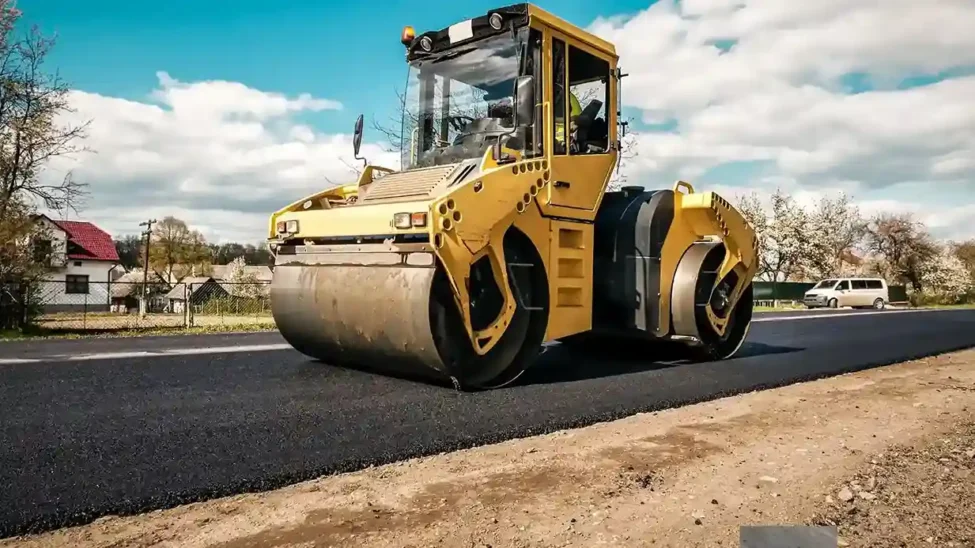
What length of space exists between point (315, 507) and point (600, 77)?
5464 mm

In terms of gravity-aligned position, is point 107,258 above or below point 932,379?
above

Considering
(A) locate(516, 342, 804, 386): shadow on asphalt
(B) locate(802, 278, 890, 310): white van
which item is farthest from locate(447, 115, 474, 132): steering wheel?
(B) locate(802, 278, 890, 310): white van

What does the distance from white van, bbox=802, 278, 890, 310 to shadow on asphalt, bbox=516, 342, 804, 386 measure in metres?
26.0

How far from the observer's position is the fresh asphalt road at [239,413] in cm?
319

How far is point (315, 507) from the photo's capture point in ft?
9.86

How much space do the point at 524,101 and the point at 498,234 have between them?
50.1 inches

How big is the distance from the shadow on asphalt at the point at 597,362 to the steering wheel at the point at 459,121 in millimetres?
2394

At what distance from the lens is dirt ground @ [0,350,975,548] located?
8.95ft

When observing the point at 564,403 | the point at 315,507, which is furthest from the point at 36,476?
the point at 564,403

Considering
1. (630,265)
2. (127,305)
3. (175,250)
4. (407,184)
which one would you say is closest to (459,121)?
(407,184)

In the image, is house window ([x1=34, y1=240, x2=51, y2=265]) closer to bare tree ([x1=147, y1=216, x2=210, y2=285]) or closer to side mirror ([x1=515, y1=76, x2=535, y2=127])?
side mirror ([x1=515, y1=76, x2=535, y2=127])

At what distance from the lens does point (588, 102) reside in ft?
23.3

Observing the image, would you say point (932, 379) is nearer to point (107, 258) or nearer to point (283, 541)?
point (283, 541)

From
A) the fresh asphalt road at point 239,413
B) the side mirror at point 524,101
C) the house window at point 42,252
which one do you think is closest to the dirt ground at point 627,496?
the fresh asphalt road at point 239,413
